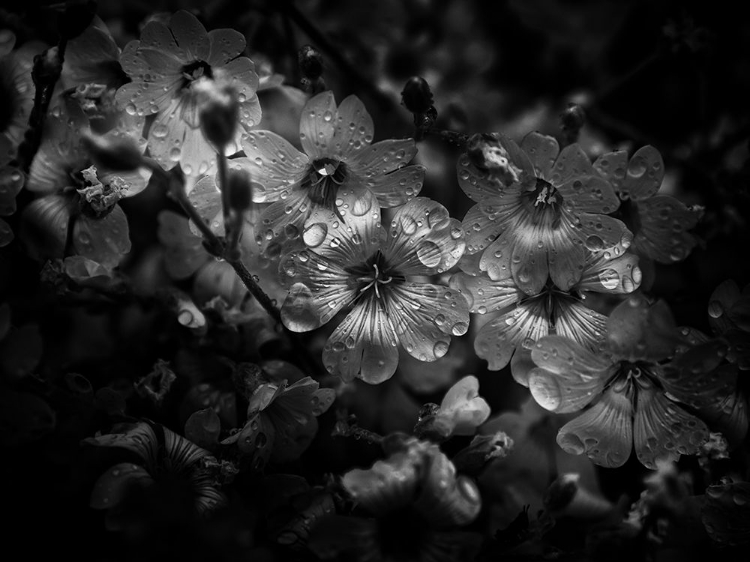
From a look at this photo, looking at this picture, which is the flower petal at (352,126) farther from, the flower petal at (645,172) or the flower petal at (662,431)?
the flower petal at (662,431)

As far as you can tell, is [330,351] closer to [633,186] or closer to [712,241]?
[633,186]

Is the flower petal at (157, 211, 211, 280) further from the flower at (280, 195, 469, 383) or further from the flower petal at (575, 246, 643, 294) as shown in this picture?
the flower petal at (575, 246, 643, 294)

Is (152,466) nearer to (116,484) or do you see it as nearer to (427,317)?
(116,484)

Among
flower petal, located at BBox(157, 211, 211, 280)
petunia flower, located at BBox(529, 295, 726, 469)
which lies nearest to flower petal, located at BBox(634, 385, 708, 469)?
petunia flower, located at BBox(529, 295, 726, 469)

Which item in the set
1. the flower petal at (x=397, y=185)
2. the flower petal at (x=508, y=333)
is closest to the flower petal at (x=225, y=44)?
the flower petal at (x=397, y=185)

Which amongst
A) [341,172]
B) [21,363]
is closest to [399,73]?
[341,172]

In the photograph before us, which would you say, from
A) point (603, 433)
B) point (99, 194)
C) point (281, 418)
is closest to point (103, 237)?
point (99, 194)
